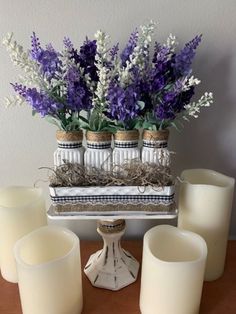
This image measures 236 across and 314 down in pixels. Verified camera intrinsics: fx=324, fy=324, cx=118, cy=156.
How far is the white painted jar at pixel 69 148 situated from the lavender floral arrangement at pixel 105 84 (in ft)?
0.05

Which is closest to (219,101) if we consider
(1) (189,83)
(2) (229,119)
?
(2) (229,119)

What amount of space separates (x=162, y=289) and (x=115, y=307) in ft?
0.35

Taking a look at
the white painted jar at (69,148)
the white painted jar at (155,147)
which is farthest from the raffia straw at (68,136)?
the white painted jar at (155,147)

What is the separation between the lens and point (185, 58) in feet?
1.72

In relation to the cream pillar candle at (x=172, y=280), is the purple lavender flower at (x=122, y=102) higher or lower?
higher

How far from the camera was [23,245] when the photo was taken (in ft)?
1.69

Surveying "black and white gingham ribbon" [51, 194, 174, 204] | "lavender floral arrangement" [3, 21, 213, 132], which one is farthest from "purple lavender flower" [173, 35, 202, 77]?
"black and white gingham ribbon" [51, 194, 174, 204]

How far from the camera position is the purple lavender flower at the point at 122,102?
466 millimetres

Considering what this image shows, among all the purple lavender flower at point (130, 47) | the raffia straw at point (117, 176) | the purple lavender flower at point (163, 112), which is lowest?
the raffia straw at point (117, 176)

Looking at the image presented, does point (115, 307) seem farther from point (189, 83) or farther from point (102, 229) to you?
point (189, 83)

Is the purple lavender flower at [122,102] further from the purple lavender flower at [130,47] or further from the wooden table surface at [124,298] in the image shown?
the wooden table surface at [124,298]

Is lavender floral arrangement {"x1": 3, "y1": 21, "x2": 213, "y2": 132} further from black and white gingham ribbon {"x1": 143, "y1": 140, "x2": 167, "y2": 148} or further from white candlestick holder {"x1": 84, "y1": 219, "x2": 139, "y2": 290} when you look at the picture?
white candlestick holder {"x1": 84, "y1": 219, "x2": 139, "y2": 290}

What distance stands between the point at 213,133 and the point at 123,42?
255mm

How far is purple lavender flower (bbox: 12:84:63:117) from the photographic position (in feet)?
1.54
